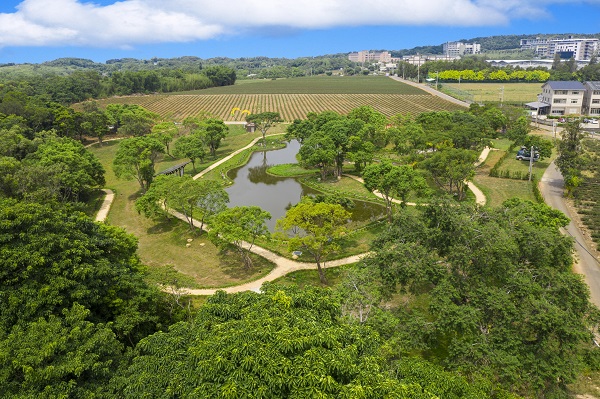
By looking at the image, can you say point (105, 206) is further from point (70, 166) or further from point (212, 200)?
point (212, 200)

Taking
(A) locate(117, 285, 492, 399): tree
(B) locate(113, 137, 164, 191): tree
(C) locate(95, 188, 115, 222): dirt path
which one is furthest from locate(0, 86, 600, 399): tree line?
(B) locate(113, 137, 164, 191): tree

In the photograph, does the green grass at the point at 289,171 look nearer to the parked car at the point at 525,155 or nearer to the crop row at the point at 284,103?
the parked car at the point at 525,155

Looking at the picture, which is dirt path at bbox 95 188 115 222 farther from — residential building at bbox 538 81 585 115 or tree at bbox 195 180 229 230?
residential building at bbox 538 81 585 115

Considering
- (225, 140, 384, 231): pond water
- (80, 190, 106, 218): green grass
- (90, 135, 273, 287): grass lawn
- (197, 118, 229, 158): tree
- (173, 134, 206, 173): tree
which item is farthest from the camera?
(197, 118, 229, 158): tree

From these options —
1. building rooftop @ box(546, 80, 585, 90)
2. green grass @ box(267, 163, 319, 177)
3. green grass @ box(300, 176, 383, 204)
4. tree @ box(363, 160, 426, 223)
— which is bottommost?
green grass @ box(300, 176, 383, 204)

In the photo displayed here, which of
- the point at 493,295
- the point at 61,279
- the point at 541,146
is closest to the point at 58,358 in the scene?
the point at 61,279

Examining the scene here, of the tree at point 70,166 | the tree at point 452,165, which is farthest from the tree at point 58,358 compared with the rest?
the tree at point 452,165
